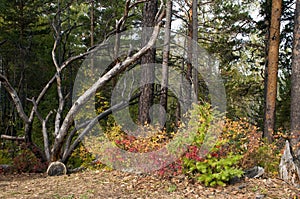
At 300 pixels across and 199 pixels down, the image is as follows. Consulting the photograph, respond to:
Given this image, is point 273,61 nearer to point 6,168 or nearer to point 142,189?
point 142,189

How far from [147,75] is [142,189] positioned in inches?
140

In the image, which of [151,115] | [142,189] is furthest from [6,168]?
[142,189]

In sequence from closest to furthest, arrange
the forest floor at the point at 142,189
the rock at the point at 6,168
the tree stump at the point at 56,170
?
the forest floor at the point at 142,189 < the tree stump at the point at 56,170 < the rock at the point at 6,168

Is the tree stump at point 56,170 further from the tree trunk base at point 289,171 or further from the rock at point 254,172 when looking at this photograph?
the tree trunk base at point 289,171

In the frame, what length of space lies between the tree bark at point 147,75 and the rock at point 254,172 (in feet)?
10.2

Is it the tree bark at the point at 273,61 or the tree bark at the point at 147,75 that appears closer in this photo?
the tree bark at the point at 147,75

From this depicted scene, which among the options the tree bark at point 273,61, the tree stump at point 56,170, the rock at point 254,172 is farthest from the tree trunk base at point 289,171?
the tree stump at point 56,170

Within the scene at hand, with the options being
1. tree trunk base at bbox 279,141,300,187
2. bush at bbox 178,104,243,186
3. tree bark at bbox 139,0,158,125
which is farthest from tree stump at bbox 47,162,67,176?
tree trunk base at bbox 279,141,300,187

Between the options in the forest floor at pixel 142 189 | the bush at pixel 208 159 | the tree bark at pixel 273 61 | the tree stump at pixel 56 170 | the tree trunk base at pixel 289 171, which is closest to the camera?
the forest floor at pixel 142 189

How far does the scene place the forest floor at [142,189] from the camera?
15.8 ft

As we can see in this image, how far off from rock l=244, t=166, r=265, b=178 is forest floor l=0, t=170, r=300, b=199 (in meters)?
0.14

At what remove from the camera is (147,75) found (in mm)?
8141

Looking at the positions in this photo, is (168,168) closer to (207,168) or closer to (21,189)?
(207,168)

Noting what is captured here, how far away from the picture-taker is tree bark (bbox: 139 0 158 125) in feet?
26.6
